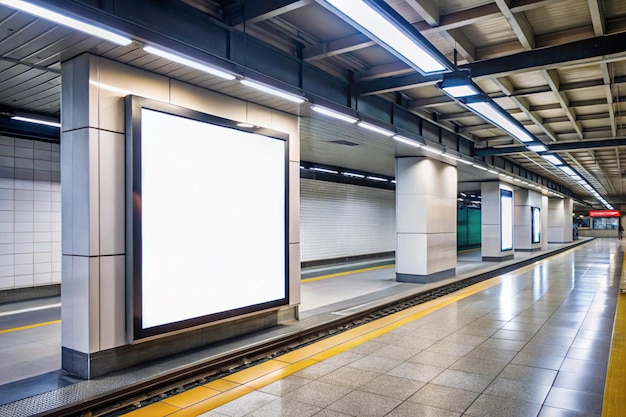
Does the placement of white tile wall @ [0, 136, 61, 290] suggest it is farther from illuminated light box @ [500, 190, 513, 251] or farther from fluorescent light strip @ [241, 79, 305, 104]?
illuminated light box @ [500, 190, 513, 251]

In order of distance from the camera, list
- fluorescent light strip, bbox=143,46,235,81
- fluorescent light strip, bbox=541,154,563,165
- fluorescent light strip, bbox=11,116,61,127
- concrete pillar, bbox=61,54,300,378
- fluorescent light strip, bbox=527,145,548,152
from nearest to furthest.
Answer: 1. fluorescent light strip, bbox=143,46,235,81
2. concrete pillar, bbox=61,54,300,378
3. fluorescent light strip, bbox=11,116,61,127
4. fluorescent light strip, bbox=527,145,548,152
5. fluorescent light strip, bbox=541,154,563,165

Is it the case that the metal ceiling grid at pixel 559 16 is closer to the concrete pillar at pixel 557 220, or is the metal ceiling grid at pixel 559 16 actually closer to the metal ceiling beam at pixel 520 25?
the metal ceiling beam at pixel 520 25

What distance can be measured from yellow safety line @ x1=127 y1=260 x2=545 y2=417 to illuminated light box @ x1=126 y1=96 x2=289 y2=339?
2.73ft

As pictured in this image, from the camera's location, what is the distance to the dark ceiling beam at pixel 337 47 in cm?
565

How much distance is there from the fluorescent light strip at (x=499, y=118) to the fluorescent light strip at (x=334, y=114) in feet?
5.93

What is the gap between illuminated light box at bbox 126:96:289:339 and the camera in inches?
184

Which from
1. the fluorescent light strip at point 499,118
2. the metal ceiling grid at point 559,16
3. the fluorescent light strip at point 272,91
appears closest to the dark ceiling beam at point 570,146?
the fluorescent light strip at point 499,118

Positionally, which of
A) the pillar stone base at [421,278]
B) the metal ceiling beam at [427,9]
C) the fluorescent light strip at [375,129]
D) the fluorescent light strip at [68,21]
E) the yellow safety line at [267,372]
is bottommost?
the yellow safety line at [267,372]

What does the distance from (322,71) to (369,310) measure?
4.04m

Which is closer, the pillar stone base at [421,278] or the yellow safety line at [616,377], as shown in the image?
the yellow safety line at [616,377]

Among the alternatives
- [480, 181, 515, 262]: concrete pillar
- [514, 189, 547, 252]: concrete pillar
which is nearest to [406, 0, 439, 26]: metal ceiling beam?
[480, 181, 515, 262]: concrete pillar

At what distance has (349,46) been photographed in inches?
227

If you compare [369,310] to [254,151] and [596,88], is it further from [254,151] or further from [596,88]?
[596,88]

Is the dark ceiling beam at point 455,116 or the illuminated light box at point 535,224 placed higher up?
the dark ceiling beam at point 455,116
